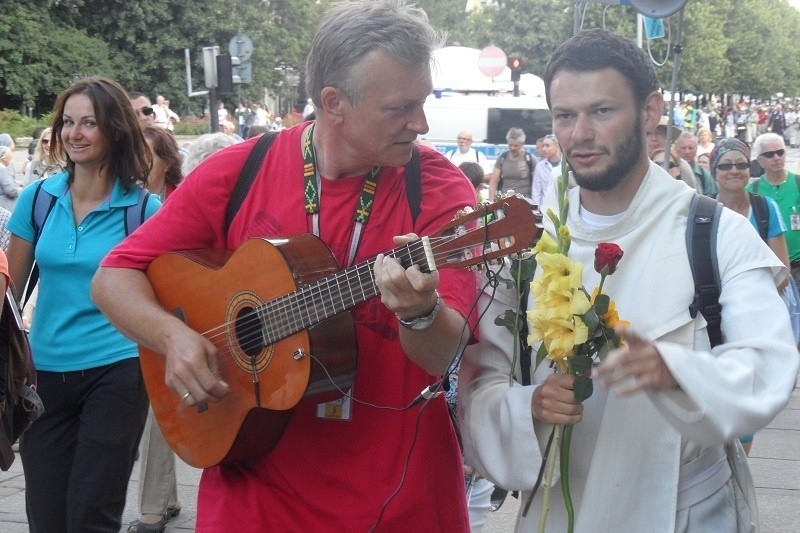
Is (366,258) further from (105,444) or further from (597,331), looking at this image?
(105,444)

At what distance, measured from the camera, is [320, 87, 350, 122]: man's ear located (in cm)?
280

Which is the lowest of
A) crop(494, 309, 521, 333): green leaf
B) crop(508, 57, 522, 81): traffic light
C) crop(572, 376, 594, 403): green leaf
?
crop(508, 57, 522, 81): traffic light

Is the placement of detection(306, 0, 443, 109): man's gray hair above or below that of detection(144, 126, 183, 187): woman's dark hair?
above

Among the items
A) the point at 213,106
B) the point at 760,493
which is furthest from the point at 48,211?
the point at 213,106

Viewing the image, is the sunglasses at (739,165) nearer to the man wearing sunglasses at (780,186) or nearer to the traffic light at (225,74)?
the man wearing sunglasses at (780,186)

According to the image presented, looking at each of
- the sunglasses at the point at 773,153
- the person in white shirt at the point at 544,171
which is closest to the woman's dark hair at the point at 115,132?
the sunglasses at the point at 773,153

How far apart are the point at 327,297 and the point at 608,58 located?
855 millimetres

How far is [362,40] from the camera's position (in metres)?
2.76

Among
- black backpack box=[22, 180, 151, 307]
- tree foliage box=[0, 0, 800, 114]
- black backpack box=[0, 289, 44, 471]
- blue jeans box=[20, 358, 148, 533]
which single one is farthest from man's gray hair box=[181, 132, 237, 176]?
tree foliage box=[0, 0, 800, 114]

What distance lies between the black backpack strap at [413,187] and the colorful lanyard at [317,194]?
0.08 m

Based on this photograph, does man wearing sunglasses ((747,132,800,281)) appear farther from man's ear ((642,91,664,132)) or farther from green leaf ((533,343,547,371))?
green leaf ((533,343,547,371))

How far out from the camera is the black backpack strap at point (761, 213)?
6.96m

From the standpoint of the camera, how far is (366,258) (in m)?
2.78

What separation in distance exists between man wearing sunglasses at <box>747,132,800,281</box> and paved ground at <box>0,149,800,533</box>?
1412mm
